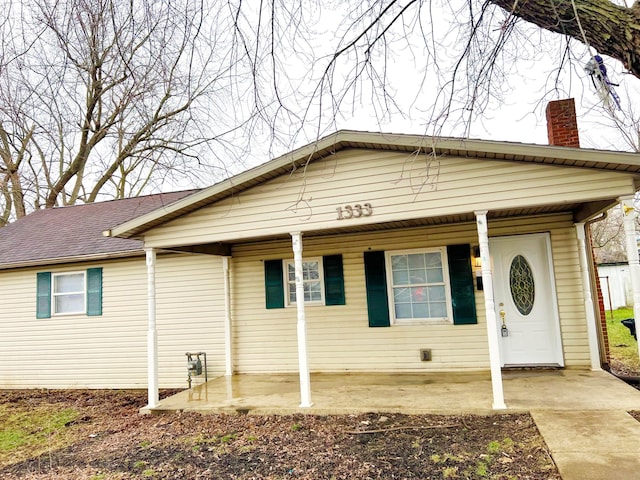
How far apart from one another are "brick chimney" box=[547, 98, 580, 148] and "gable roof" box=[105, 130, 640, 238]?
2.61m

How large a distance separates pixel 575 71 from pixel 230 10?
8.25 feet

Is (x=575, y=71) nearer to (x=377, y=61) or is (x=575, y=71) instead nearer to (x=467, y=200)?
(x=377, y=61)

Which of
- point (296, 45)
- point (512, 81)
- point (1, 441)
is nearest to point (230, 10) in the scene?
point (296, 45)

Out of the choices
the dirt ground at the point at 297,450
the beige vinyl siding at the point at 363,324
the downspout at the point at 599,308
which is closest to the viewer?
the dirt ground at the point at 297,450

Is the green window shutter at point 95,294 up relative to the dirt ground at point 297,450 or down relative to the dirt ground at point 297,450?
up

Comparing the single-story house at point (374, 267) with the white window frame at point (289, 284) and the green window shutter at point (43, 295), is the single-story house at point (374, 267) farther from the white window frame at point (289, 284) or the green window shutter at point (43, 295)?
the green window shutter at point (43, 295)

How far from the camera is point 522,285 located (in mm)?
6957

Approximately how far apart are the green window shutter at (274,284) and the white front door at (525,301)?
12.0 feet

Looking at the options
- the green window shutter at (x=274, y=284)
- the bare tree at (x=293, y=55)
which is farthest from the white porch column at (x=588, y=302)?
the green window shutter at (x=274, y=284)

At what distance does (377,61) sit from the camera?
11.3ft

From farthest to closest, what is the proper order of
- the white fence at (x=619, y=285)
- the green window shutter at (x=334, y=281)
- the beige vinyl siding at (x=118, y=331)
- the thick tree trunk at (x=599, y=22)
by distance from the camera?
the white fence at (x=619, y=285) < the beige vinyl siding at (x=118, y=331) < the green window shutter at (x=334, y=281) < the thick tree trunk at (x=599, y=22)

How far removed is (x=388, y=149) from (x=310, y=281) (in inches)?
129

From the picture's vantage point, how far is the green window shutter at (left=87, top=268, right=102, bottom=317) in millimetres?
8930

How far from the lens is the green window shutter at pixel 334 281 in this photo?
766 centimetres
